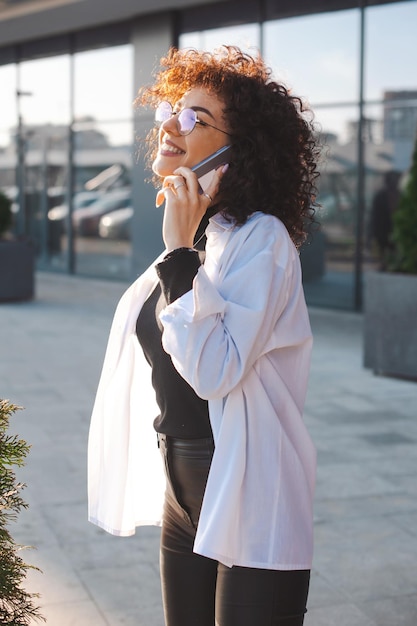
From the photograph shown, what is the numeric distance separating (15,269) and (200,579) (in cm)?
1162

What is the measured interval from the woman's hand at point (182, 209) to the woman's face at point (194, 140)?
9cm

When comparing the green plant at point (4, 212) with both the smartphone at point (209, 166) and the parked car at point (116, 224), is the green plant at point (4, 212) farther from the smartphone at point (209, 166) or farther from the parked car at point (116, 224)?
the smartphone at point (209, 166)

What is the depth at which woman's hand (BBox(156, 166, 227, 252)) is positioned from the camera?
1972mm

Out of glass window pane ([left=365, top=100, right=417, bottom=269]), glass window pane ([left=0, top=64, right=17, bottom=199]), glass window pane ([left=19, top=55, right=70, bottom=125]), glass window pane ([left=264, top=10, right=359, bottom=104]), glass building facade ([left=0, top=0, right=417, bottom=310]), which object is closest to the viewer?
glass window pane ([left=365, top=100, right=417, bottom=269])

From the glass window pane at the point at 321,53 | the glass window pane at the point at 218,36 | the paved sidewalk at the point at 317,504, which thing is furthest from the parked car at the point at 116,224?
the paved sidewalk at the point at 317,504

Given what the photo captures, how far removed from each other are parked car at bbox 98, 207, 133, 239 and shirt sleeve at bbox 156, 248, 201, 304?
13895 millimetres

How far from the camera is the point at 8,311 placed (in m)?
12.5

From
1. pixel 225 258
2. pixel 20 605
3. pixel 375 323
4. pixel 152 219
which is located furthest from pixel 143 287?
pixel 152 219

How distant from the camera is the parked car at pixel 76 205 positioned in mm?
16750

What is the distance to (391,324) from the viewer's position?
8086 millimetres

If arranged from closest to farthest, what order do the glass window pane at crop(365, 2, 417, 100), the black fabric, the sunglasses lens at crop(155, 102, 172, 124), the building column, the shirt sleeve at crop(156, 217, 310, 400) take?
1. the shirt sleeve at crop(156, 217, 310, 400)
2. the black fabric
3. the sunglasses lens at crop(155, 102, 172, 124)
4. the glass window pane at crop(365, 2, 417, 100)
5. the building column

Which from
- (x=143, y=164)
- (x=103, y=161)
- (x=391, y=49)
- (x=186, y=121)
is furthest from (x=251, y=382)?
(x=103, y=161)

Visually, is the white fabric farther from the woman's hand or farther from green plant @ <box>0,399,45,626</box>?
green plant @ <box>0,399,45,626</box>

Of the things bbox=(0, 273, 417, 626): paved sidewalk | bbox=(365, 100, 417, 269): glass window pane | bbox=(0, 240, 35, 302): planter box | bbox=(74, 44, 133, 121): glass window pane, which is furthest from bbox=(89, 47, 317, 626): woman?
bbox=(74, 44, 133, 121): glass window pane
